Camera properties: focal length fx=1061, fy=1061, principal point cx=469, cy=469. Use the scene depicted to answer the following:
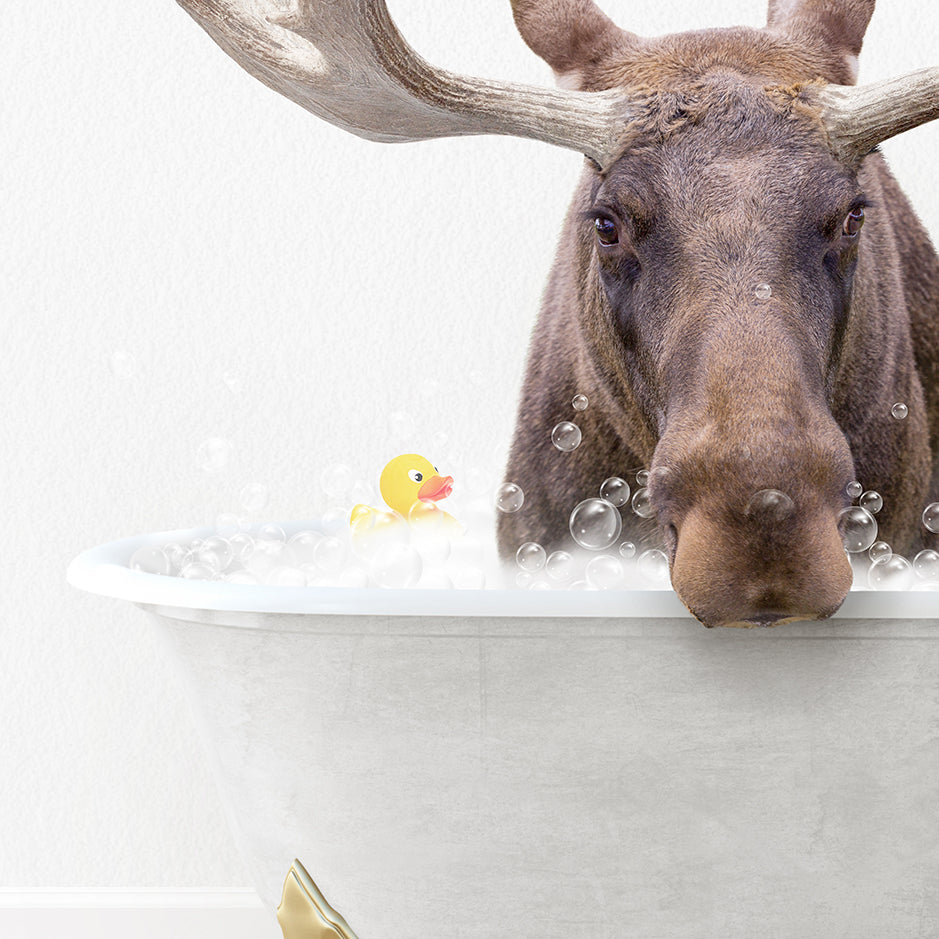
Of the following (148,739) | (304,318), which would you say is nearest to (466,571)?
(304,318)

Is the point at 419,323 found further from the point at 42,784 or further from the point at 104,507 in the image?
the point at 42,784

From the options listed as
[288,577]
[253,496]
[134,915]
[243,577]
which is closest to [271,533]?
[253,496]

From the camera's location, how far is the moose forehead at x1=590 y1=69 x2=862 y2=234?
892mm

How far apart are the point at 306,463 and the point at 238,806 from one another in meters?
0.70

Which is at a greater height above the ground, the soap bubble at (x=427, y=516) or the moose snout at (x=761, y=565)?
the moose snout at (x=761, y=565)

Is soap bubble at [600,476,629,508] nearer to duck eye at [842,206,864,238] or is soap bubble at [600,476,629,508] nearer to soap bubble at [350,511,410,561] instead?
soap bubble at [350,511,410,561]

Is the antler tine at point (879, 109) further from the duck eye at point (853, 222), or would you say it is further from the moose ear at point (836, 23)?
the moose ear at point (836, 23)

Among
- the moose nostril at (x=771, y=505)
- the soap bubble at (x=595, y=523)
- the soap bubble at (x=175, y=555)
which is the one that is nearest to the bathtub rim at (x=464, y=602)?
the moose nostril at (x=771, y=505)

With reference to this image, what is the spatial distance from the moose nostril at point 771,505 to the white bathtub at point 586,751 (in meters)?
0.13

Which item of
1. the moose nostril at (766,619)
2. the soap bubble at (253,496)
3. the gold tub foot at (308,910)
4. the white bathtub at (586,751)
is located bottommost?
the gold tub foot at (308,910)

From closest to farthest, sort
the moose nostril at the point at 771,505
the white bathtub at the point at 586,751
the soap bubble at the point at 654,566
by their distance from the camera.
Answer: the moose nostril at the point at 771,505, the white bathtub at the point at 586,751, the soap bubble at the point at 654,566

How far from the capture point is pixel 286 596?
90 cm

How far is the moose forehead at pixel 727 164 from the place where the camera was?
892 mm

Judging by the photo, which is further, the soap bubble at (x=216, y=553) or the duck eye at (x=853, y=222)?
the soap bubble at (x=216, y=553)
